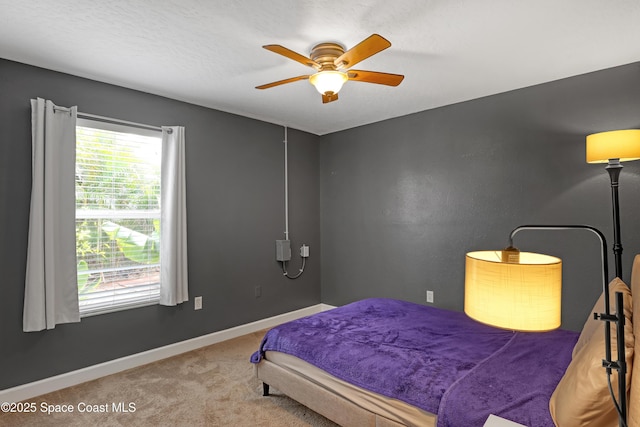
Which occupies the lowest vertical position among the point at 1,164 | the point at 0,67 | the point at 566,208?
the point at 566,208

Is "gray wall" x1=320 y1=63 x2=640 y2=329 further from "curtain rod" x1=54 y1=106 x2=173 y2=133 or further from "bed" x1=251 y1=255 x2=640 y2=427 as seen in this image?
"curtain rod" x1=54 y1=106 x2=173 y2=133

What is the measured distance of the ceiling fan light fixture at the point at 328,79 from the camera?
2.26 m

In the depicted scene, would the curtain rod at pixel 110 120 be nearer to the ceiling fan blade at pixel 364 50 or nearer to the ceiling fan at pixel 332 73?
the ceiling fan at pixel 332 73

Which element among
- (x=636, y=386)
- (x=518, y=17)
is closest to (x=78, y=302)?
(x=636, y=386)

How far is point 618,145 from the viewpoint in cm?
231

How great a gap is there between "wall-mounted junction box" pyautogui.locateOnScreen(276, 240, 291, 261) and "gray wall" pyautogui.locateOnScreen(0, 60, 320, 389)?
0.07 meters

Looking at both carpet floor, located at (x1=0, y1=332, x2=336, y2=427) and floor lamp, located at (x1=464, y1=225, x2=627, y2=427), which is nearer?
floor lamp, located at (x1=464, y1=225, x2=627, y2=427)

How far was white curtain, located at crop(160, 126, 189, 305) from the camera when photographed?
3.22 meters

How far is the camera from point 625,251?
2.66 metres

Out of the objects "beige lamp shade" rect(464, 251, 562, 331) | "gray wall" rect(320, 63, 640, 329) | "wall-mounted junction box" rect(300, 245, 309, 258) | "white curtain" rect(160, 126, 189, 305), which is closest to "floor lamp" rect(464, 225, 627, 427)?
"beige lamp shade" rect(464, 251, 562, 331)

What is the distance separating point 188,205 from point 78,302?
4.07 feet

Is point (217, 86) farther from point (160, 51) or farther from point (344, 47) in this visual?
point (344, 47)

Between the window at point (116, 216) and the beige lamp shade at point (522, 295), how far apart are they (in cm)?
303

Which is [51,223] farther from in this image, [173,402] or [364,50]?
[364,50]
